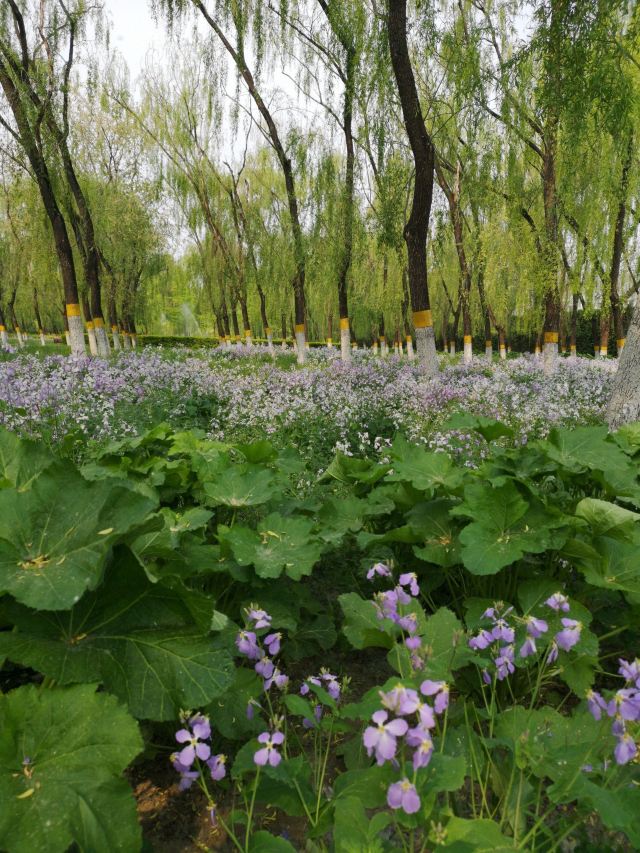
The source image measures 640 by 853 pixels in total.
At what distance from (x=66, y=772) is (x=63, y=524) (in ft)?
1.73

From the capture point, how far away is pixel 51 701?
106cm

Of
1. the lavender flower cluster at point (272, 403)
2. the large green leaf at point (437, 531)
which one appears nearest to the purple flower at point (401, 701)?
the large green leaf at point (437, 531)

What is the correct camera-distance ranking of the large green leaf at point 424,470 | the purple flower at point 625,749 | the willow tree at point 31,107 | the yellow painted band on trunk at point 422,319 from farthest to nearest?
the willow tree at point 31,107 < the yellow painted band on trunk at point 422,319 < the large green leaf at point 424,470 < the purple flower at point 625,749

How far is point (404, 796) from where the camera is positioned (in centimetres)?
81

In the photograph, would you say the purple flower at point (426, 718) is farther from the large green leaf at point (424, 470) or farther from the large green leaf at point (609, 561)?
the large green leaf at point (424, 470)

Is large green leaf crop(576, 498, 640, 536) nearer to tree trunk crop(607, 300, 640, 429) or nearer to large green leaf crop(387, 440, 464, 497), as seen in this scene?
large green leaf crop(387, 440, 464, 497)

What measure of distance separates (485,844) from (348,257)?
47.3ft

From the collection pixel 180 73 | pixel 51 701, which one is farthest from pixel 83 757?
pixel 180 73

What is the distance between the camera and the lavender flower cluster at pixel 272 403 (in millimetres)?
5699

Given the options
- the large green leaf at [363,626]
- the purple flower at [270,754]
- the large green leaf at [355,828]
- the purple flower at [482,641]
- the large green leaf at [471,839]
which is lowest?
the large green leaf at [355,828]

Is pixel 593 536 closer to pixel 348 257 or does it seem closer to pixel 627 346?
pixel 627 346

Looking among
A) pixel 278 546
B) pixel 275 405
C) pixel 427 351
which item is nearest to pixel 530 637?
pixel 278 546

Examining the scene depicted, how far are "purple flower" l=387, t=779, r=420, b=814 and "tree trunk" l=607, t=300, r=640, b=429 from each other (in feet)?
16.4

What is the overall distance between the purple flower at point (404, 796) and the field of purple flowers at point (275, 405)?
3.89 metres
